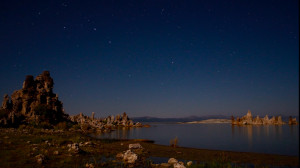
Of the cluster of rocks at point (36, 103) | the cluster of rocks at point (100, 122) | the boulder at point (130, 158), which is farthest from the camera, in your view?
the cluster of rocks at point (100, 122)

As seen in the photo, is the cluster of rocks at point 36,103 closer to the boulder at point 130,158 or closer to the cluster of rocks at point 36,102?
the cluster of rocks at point 36,102

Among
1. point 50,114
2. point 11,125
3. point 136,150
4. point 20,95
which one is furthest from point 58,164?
point 20,95

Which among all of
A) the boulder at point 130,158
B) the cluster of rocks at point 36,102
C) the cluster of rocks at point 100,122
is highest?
the cluster of rocks at point 36,102

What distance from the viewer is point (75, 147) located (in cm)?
2077

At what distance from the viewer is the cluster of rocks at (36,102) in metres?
74.4

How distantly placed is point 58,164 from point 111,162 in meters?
4.64

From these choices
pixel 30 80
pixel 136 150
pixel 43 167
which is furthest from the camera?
pixel 30 80

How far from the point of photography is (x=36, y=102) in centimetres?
8000

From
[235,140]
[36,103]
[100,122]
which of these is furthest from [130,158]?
[100,122]

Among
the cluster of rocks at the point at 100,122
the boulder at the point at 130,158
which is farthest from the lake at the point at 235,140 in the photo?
the cluster of rocks at the point at 100,122

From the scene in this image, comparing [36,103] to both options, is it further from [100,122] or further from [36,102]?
[100,122]

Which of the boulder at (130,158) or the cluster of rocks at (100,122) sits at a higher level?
the boulder at (130,158)

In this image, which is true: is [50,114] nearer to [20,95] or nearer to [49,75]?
[20,95]

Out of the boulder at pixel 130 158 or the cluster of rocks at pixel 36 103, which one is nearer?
the boulder at pixel 130 158
